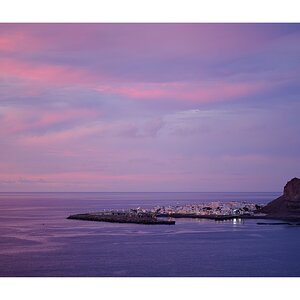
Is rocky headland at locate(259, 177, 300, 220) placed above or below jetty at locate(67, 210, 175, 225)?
above

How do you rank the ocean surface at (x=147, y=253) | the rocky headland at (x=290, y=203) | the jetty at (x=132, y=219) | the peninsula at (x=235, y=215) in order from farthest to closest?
the rocky headland at (x=290, y=203) → the peninsula at (x=235, y=215) → the jetty at (x=132, y=219) → the ocean surface at (x=147, y=253)

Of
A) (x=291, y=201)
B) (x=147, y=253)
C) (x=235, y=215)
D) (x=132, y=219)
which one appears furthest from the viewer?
(x=235, y=215)

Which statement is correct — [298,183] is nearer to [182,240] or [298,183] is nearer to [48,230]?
[182,240]

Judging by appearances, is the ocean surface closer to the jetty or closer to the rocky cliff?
the jetty

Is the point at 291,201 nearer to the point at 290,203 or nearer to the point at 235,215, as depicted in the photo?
the point at 290,203

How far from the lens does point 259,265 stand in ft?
21.5

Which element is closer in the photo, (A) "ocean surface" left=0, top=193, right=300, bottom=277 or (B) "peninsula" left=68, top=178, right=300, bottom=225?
(A) "ocean surface" left=0, top=193, right=300, bottom=277

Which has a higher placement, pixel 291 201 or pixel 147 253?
pixel 291 201

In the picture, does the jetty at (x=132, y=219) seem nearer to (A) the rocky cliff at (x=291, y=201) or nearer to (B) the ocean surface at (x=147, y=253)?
(B) the ocean surface at (x=147, y=253)

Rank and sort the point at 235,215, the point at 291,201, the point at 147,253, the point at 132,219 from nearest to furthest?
1. the point at 147,253
2. the point at 132,219
3. the point at 291,201
4. the point at 235,215

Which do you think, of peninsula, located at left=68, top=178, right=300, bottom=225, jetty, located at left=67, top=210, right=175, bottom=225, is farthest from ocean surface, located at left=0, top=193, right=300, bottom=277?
peninsula, located at left=68, top=178, right=300, bottom=225

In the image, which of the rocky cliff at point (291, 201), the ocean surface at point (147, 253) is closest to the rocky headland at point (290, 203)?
the rocky cliff at point (291, 201)

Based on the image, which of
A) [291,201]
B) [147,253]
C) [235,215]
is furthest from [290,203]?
[147,253]
